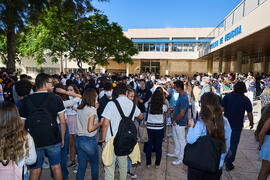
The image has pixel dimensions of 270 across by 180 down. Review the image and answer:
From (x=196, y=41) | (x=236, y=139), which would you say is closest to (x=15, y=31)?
(x=236, y=139)

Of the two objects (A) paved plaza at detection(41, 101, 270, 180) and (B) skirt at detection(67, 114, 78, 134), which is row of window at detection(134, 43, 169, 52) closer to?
(A) paved plaza at detection(41, 101, 270, 180)

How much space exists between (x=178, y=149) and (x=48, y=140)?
9.60ft

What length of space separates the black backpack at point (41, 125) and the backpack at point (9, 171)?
0.73 meters

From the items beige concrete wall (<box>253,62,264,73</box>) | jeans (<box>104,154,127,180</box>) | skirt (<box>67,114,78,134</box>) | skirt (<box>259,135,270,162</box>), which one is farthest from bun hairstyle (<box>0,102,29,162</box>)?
beige concrete wall (<box>253,62,264,73</box>)

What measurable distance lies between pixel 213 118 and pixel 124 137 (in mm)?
1213

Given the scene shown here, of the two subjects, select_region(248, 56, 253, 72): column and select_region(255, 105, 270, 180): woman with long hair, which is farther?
select_region(248, 56, 253, 72): column

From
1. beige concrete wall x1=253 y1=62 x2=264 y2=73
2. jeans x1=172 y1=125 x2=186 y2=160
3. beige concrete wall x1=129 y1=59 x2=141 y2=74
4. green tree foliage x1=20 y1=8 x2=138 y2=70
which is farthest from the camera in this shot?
beige concrete wall x1=129 y1=59 x2=141 y2=74

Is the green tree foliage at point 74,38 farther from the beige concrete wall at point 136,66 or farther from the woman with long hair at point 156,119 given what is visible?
the beige concrete wall at point 136,66

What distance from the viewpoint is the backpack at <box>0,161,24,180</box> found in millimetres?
1572

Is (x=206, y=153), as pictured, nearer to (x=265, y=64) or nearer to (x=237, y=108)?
(x=237, y=108)

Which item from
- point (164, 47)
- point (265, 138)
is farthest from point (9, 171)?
point (164, 47)

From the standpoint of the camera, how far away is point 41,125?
7.60ft

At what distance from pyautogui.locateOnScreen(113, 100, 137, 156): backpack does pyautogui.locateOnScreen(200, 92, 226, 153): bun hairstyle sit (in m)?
1.02

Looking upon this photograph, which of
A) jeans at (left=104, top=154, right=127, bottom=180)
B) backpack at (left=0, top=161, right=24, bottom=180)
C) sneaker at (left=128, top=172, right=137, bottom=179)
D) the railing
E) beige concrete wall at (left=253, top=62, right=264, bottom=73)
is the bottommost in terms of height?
sneaker at (left=128, top=172, right=137, bottom=179)
